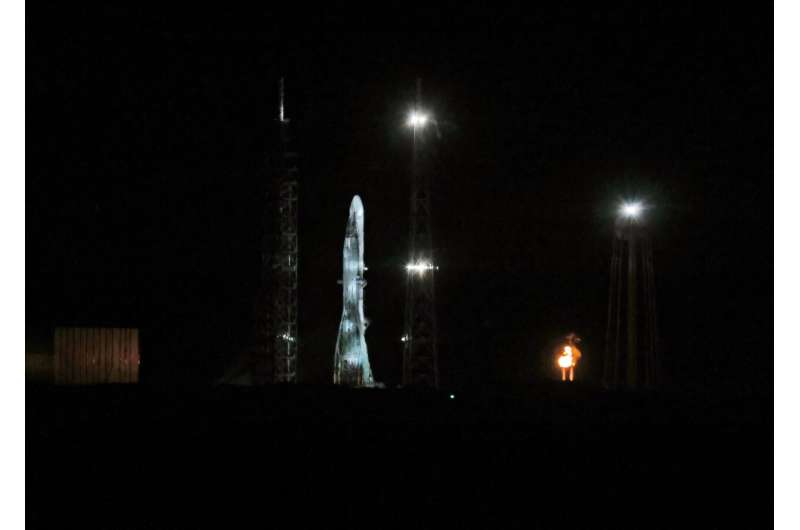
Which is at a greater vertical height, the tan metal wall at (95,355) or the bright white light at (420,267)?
the bright white light at (420,267)

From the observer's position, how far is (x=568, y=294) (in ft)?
113

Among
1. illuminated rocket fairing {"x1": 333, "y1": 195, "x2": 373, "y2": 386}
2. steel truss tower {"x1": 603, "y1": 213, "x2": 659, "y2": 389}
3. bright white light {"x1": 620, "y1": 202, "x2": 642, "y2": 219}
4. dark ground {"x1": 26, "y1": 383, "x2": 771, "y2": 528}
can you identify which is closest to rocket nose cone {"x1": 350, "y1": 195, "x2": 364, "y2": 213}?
illuminated rocket fairing {"x1": 333, "y1": 195, "x2": 373, "y2": 386}

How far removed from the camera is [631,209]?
19125mm

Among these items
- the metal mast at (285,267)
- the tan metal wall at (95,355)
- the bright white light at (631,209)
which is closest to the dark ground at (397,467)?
the bright white light at (631,209)

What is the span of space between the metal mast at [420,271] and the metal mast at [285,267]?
16.5ft

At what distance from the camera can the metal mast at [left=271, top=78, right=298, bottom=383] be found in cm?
2423

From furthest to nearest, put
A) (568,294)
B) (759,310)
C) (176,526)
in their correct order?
(568,294), (759,310), (176,526)

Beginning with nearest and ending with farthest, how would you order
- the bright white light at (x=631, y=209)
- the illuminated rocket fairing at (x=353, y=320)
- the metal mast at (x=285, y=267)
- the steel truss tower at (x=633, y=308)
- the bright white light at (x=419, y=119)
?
the bright white light at (x=631, y=209), the steel truss tower at (x=633, y=308), the bright white light at (x=419, y=119), the illuminated rocket fairing at (x=353, y=320), the metal mast at (x=285, y=267)

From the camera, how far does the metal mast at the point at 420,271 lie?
20.7 metres

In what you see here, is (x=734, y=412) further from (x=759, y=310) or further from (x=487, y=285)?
(x=487, y=285)

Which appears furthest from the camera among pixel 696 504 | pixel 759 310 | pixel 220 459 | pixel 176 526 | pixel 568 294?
pixel 568 294

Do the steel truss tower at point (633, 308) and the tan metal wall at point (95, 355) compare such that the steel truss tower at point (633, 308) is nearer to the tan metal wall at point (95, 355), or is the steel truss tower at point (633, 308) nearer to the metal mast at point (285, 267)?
the metal mast at point (285, 267)

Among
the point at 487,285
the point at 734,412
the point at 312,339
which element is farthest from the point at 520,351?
the point at 734,412

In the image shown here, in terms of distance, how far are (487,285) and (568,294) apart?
3794 mm
